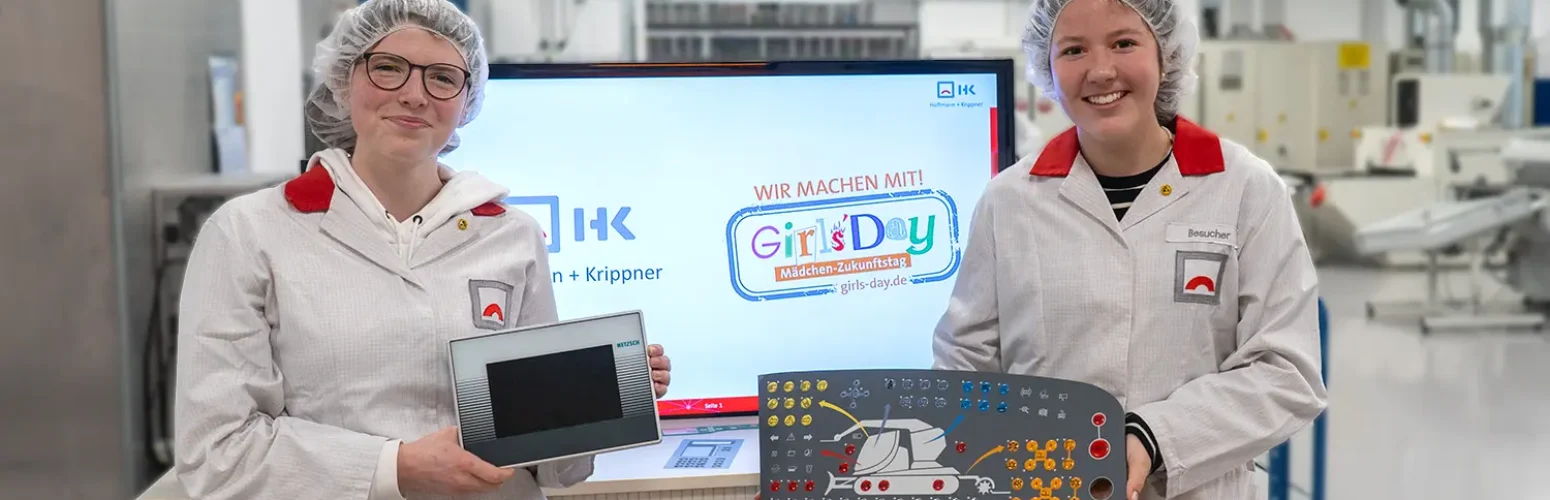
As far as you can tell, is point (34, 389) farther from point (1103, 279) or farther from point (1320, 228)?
point (1320, 228)

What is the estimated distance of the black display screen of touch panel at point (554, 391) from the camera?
A: 1.44 m

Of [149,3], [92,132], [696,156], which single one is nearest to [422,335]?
[696,156]

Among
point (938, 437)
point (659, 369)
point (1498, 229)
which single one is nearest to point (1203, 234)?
point (938, 437)

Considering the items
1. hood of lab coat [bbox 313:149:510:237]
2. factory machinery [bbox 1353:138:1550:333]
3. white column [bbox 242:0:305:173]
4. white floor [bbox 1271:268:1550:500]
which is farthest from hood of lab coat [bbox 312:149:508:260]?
factory machinery [bbox 1353:138:1550:333]

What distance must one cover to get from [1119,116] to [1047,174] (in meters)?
0.15

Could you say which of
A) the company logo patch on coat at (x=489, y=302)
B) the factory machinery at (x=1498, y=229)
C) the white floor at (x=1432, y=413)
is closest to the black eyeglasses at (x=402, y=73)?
the company logo patch on coat at (x=489, y=302)

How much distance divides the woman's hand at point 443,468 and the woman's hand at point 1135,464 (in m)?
0.76

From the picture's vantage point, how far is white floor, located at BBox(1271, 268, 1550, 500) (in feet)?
14.6

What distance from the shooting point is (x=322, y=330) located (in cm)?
145

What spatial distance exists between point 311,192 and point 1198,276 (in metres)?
1.16

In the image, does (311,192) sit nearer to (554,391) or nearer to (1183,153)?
(554,391)

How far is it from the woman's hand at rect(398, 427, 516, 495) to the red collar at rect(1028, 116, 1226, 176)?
33.5 inches

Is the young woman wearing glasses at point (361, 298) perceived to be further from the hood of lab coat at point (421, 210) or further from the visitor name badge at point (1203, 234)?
the visitor name badge at point (1203, 234)

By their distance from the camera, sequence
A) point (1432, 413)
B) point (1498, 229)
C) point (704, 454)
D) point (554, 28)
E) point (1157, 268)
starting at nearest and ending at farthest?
point (1157, 268) → point (704, 454) → point (1432, 413) → point (1498, 229) → point (554, 28)
